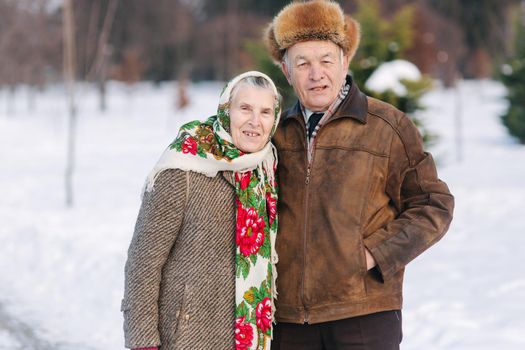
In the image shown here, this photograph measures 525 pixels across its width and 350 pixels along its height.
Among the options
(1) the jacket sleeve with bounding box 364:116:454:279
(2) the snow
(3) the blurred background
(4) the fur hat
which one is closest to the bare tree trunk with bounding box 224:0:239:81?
(3) the blurred background

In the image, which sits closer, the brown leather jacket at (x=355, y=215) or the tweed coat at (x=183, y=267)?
the tweed coat at (x=183, y=267)

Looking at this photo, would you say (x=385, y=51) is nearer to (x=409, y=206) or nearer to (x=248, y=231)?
(x=409, y=206)

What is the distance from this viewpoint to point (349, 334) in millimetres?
2496

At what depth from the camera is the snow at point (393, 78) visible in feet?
31.4

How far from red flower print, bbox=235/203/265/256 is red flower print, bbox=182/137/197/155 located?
26cm

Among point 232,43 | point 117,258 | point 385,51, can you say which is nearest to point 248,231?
point 117,258

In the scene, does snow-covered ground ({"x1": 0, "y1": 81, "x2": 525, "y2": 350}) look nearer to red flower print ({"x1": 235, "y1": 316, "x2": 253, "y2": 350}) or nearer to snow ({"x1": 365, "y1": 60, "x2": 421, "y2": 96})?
snow ({"x1": 365, "y1": 60, "x2": 421, "y2": 96})

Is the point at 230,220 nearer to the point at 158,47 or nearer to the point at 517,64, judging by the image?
the point at 517,64

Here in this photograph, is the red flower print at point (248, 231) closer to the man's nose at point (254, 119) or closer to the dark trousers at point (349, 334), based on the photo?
the man's nose at point (254, 119)

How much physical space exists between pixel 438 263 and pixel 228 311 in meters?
4.84

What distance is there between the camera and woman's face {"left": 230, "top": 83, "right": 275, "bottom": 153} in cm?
240

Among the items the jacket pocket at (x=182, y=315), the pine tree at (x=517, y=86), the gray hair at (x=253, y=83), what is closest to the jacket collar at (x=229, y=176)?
the gray hair at (x=253, y=83)

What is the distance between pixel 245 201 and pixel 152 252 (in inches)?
14.9

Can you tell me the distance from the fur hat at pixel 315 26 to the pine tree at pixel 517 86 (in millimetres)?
17390
